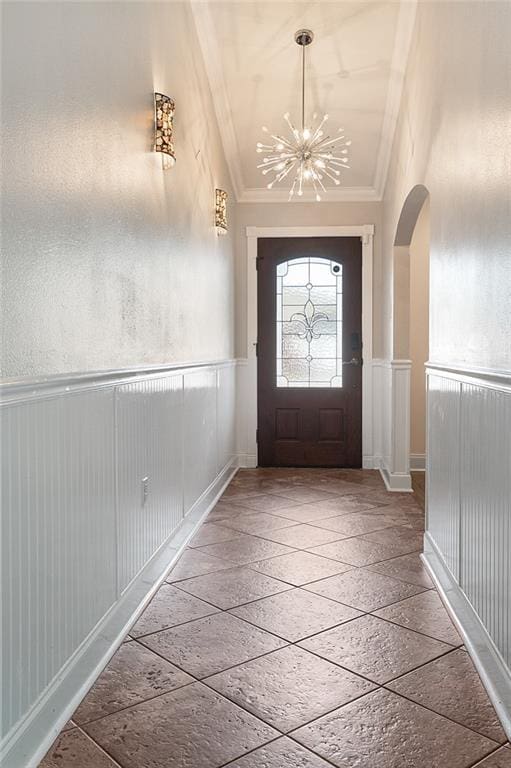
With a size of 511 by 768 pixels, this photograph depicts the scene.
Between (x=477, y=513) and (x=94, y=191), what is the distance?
1.73 m

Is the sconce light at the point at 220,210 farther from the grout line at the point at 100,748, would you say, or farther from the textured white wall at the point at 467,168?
the grout line at the point at 100,748

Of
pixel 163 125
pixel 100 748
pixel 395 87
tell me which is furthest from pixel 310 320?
pixel 100 748

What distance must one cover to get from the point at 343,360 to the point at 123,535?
13.7 feet

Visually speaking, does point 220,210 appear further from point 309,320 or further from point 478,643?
A: point 478,643

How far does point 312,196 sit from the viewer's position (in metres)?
6.41

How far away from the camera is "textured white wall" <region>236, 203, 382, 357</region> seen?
638 centimetres

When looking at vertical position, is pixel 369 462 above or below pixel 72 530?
below

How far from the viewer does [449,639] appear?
244 centimetres

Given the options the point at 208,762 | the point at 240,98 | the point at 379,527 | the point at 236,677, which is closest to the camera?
the point at 208,762

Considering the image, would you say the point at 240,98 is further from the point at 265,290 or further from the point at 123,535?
the point at 123,535

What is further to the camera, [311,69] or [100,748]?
[311,69]

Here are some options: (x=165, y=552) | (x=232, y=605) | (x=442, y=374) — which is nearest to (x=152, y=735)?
(x=232, y=605)

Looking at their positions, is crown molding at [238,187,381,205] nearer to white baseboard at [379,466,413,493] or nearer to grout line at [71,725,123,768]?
white baseboard at [379,466,413,493]

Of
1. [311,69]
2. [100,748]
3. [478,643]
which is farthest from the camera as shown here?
[311,69]
